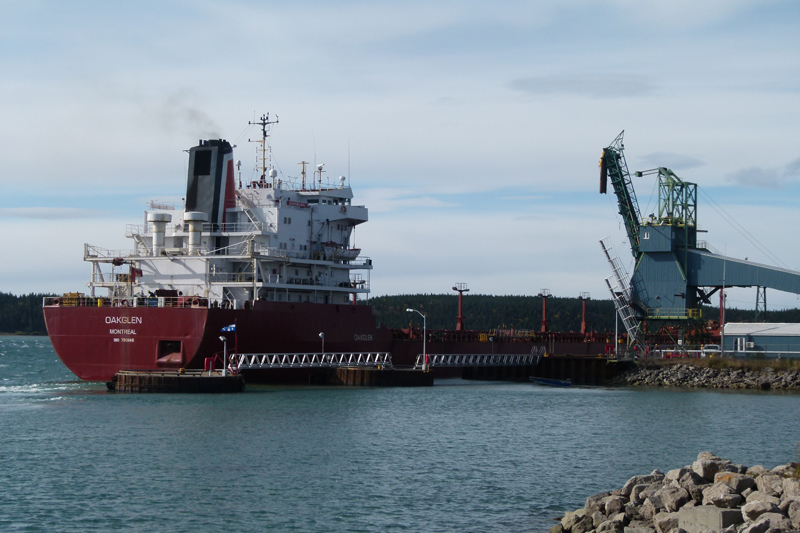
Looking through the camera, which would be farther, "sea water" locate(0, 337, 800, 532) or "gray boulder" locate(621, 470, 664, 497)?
"sea water" locate(0, 337, 800, 532)

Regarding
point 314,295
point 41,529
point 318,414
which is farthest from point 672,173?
point 41,529

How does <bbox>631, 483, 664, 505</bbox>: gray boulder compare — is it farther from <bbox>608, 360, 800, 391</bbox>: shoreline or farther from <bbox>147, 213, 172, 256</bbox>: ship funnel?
<bbox>608, 360, 800, 391</bbox>: shoreline

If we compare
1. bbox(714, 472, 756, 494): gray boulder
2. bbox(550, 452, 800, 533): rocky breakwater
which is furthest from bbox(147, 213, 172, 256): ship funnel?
bbox(714, 472, 756, 494): gray boulder

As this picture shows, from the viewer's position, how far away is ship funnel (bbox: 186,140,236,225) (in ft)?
152

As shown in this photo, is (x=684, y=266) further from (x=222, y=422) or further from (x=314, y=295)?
(x=222, y=422)

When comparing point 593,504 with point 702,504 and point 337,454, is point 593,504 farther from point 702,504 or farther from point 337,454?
point 337,454

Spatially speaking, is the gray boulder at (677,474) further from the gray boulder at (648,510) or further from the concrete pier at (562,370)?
the concrete pier at (562,370)

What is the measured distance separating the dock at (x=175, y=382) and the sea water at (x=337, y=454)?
0.63 metres

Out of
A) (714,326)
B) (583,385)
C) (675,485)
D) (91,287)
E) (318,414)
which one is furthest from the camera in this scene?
(714,326)

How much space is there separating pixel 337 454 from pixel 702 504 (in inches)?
468

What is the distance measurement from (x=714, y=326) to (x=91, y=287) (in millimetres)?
47515

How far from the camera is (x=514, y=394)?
4691cm

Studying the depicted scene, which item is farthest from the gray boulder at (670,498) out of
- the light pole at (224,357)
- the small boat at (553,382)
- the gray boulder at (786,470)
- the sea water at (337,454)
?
the small boat at (553,382)

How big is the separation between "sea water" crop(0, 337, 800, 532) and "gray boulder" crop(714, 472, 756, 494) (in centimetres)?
359
